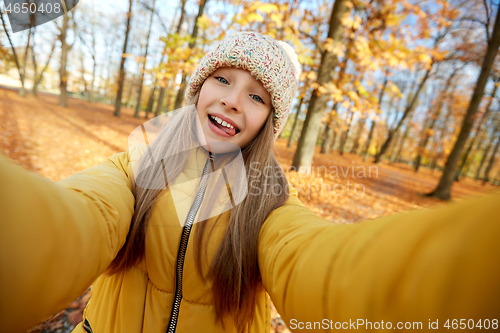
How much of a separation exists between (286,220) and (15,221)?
1.01 m

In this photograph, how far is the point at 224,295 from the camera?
1191 millimetres

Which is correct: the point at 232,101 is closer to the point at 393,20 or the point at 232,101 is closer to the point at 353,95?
the point at 353,95

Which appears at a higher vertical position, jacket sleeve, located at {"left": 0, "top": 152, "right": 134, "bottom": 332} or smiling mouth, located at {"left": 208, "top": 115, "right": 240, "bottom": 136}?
→ smiling mouth, located at {"left": 208, "top": 115, "right": 240, "bottom": 136}

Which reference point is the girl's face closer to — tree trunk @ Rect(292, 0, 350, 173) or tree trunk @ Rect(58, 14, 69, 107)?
tree trunk @ Rect(292, 0, 350, 173)

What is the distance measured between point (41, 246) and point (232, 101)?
1.19m

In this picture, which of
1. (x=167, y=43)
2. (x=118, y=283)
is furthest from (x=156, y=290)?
(x=167, y=43)

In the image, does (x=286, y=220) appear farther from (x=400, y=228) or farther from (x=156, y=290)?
(x=156, y=290)

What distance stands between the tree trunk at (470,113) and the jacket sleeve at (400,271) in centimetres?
1130

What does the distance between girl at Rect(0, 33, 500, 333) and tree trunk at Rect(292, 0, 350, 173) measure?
184 inches

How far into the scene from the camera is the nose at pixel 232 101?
4.65 ft

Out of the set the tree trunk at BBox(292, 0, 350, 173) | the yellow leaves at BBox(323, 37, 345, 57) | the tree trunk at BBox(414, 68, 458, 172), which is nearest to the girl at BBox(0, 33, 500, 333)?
the yellow leaves at BBox(323, 37, 345, 57)

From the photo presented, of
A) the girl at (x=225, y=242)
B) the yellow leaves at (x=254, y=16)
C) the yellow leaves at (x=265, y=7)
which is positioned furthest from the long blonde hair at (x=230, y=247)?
the yellow leaves at (x=265, y=7)

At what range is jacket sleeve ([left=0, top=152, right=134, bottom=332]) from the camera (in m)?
0.51

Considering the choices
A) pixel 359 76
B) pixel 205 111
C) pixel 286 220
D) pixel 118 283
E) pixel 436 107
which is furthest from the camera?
pixel 436 107
